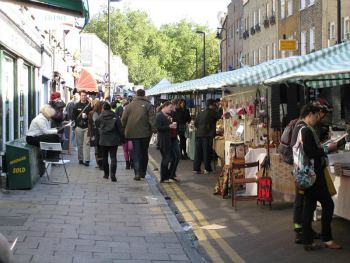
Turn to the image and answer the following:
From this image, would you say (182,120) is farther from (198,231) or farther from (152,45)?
(152,45)

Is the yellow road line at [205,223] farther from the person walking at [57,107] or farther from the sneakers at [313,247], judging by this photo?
the person walking at [57,107]

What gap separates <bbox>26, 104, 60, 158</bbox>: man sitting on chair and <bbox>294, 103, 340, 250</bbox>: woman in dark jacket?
6245 mm

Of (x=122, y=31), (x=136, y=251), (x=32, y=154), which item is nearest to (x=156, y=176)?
(x=32, y=154)

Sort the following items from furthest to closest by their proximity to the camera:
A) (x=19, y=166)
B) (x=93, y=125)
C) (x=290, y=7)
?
1. (x=290, y=7)
2. (x=93, y=125)
3. (x=19, y=166)

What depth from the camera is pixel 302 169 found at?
21.9 feet

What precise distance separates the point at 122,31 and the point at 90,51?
28049mm

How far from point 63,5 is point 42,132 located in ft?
20.5

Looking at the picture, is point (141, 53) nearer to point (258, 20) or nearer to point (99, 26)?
point (99, 26)

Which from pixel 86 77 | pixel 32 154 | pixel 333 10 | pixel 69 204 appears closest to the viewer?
pixel 69 204

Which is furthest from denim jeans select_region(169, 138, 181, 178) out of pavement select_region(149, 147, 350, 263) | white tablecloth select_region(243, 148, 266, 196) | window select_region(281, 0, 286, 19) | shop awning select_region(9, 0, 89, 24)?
window select_region(281, 0, 286, 19)

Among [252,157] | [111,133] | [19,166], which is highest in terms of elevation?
[111,133]

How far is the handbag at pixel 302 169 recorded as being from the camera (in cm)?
665

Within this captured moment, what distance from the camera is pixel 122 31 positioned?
7762 cm

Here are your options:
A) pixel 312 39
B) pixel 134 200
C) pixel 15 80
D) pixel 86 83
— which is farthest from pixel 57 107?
pixel 312 39
